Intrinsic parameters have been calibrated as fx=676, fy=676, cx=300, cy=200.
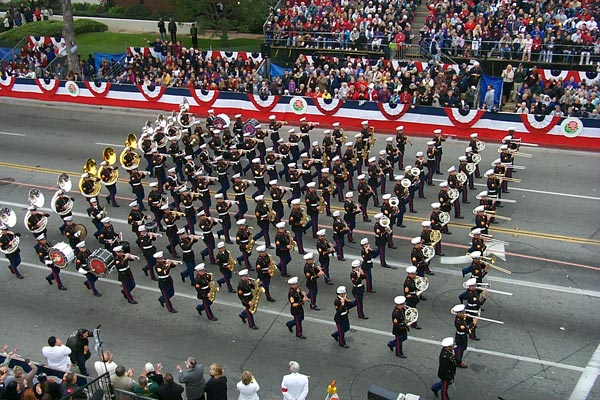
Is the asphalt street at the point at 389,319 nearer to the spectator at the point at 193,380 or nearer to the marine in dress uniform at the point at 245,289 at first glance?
the marine in dress uniform at the point at 245,289

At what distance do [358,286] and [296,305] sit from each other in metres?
1.50

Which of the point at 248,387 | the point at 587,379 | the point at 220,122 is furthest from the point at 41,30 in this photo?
the point at 587,379

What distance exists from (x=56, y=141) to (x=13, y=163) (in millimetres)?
2458

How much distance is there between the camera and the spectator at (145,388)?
10.9 meters

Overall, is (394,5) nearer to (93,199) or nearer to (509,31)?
(509,31)

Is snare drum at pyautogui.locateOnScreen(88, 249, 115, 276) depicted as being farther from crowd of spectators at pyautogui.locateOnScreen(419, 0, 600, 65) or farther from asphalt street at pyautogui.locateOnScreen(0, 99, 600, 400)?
crowd of spectators at pyautogui.locateOnScreen(419, 0, 600, 65)

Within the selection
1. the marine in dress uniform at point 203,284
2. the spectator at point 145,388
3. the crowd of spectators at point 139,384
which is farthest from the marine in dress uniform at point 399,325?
the spectator at point 145,388

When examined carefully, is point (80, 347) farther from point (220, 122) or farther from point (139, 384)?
point (220, 122)

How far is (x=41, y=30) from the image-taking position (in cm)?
4081

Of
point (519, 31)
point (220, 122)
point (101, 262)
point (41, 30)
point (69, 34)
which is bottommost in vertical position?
point (101, 262)

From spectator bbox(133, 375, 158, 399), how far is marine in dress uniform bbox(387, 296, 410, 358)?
470cm

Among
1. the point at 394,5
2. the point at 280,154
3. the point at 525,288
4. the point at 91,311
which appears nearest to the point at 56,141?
the point at 280,154

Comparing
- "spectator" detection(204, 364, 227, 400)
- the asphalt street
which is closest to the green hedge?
the asphalt street

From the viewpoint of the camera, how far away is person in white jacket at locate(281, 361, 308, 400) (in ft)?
36.5
